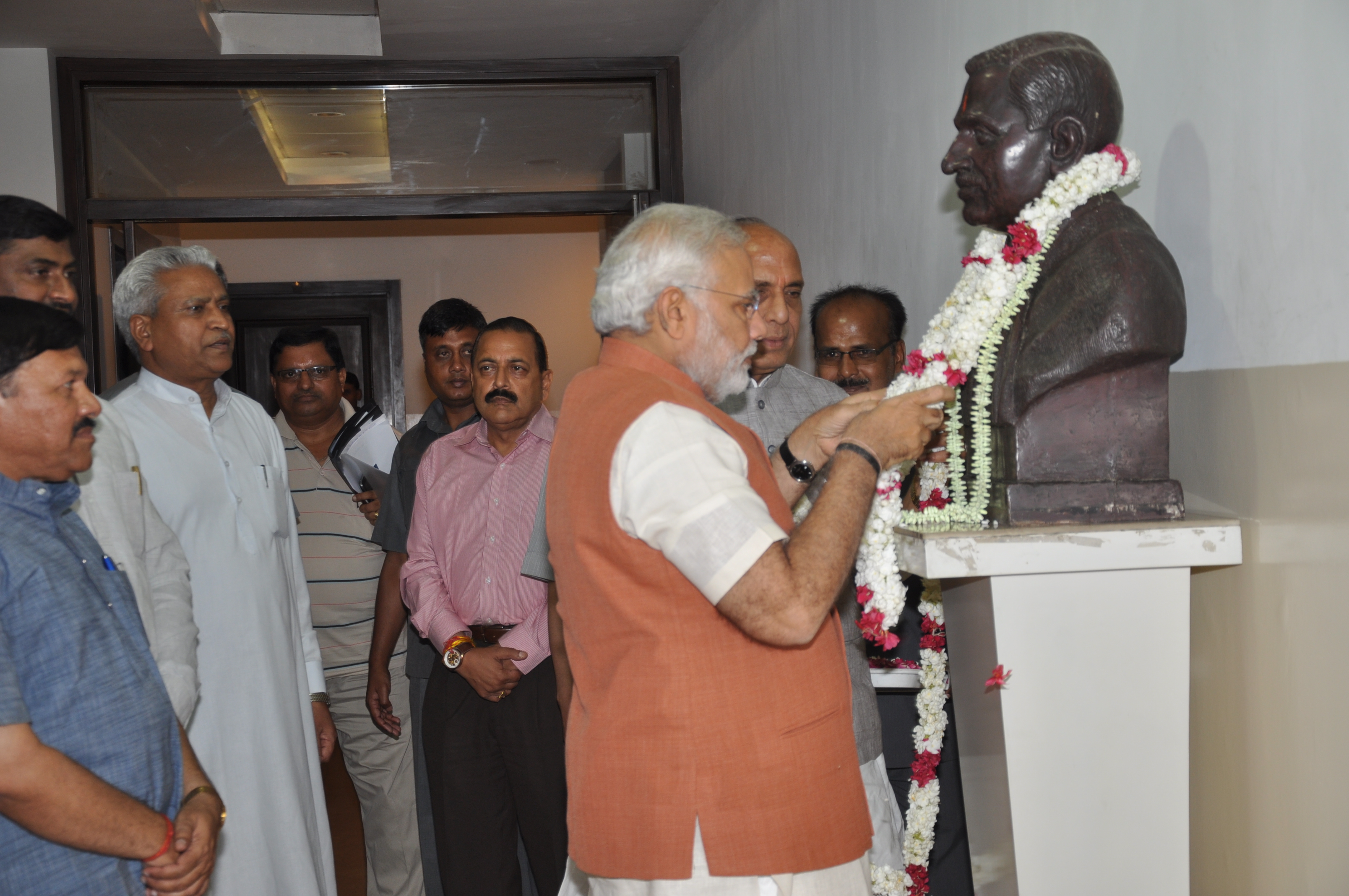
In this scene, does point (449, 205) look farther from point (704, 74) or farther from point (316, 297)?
point (316, 297)

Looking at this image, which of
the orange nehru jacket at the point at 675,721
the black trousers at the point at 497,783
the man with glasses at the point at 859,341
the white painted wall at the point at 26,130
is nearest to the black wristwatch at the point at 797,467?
the orange nehru jacket at the point at 675,721

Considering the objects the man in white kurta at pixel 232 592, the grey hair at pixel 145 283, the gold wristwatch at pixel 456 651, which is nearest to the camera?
the man in white kurta at pixel 232 592

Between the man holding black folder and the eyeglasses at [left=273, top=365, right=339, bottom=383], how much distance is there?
8.5 inches

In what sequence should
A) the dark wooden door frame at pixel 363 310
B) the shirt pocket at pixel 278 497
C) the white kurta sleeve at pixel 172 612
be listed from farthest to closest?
1. the dark wooden door frame at pixel 363 310
2. the shirt pocket at pixel 278 497
3. the white kurta sleeve at pixel 172 612

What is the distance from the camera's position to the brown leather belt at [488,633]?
2883 mm

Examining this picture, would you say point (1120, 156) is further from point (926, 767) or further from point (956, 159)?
point (926, 767)

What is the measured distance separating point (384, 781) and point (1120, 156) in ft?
8.86

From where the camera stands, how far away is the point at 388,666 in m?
3.32

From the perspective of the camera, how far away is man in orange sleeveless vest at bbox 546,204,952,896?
4.44 feet

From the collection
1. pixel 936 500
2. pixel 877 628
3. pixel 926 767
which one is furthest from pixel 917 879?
pixel 936 500

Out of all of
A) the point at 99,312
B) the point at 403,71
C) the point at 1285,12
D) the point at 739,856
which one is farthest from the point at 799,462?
the point at 99,312

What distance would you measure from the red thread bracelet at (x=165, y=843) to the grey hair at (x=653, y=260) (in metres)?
0.91

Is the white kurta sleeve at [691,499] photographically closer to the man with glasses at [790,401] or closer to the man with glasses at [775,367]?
the man with glasses at [790,401]

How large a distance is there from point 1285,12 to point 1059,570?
0.85m
